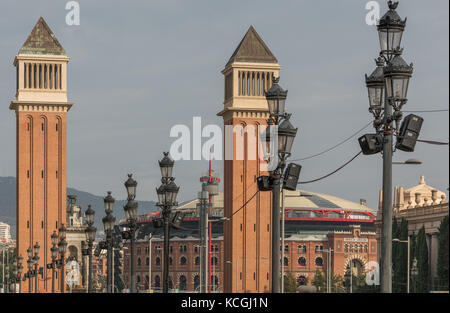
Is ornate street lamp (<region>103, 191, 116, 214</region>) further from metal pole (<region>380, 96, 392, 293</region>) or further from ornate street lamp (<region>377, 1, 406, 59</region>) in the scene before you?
metal pole (<region>380, 96, 392, 293</region>)

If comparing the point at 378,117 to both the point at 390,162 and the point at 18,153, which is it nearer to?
the point at 390,162

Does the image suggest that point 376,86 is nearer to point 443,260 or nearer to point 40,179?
point 443,260

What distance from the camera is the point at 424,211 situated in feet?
397

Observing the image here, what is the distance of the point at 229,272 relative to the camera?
408 ft

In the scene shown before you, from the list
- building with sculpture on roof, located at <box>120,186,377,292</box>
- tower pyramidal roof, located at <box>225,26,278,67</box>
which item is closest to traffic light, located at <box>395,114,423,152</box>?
tower pyramidal roof, located at <box>225,26,278,67</box>

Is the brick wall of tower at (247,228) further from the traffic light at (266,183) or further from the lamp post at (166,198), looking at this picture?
the traffic light at (266,183)

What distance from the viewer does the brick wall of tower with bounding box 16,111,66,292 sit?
4653 inches

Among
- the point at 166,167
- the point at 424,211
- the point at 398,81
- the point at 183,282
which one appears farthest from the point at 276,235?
the point at 183,282

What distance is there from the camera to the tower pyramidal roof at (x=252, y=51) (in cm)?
12862

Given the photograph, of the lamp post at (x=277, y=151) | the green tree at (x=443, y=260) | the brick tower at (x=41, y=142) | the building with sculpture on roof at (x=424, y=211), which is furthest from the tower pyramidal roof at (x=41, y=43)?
the lamp post at (x=277, y=151)

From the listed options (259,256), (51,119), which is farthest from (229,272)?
(51,119)

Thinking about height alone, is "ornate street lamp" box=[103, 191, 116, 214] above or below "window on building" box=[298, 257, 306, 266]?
above

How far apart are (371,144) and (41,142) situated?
105 meters

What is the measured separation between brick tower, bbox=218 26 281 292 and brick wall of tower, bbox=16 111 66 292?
18.9 metres
